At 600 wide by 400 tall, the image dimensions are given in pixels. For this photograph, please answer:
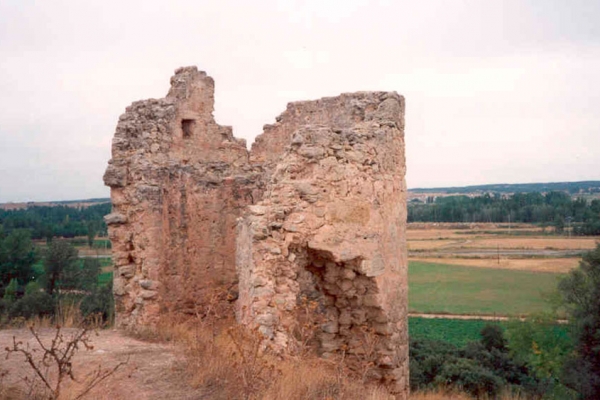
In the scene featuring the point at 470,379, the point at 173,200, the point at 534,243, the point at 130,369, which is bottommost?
the point at 470,379

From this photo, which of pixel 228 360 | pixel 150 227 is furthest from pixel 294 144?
pixel 150 227

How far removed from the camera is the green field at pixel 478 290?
2964 centimetres

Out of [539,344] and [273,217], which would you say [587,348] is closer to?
[539,344]

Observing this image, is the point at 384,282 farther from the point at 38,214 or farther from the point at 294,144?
the point at 38,214

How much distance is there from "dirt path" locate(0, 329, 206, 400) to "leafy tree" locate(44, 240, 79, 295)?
1852 cm

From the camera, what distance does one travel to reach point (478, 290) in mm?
34406

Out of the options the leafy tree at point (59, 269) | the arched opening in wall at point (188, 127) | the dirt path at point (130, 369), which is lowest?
the leafy tree at point (59, 269)

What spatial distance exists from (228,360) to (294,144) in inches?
94.3

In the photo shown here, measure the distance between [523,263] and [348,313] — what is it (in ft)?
115

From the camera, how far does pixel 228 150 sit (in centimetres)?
945

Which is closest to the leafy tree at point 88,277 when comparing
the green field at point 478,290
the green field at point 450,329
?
the green field at point 450,329

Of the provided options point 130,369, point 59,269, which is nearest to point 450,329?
point 59,269

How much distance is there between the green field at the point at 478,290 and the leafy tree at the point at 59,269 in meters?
17.3

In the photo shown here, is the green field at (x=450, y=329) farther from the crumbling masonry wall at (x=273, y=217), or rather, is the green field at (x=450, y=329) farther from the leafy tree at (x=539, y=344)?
the crumbling masonry wall at (x=273, y=217)
